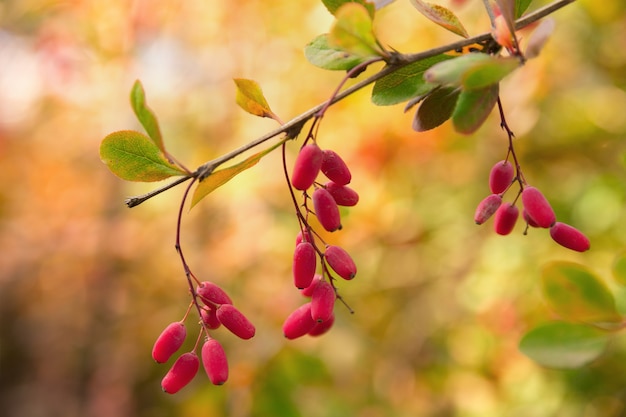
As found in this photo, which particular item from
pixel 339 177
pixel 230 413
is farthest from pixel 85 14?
pixel 339 177

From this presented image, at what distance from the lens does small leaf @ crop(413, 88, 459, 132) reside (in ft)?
2.00

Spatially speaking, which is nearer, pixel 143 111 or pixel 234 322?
pixel 143 111

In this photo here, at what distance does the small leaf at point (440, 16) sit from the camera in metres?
0.60

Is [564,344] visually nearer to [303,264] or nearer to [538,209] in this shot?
[538,209]

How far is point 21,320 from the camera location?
4.34 m

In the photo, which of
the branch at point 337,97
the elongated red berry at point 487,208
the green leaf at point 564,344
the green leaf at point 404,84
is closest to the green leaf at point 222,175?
the branch at point 337,97

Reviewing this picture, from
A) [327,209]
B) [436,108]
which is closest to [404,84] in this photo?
[436,108]

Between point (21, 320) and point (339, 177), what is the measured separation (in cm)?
429

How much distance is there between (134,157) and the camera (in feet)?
1.94

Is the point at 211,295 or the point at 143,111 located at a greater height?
the point at 143,111

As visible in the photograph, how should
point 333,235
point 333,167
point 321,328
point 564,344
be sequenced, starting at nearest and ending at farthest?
point 333,167 → point 321,328 → point 564,344 → point 333,235

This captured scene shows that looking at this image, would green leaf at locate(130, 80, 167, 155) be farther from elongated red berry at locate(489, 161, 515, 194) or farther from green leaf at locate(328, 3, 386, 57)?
elongated red berry at locate(489, 161, 515, 194)

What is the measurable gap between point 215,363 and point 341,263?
17 centimetres

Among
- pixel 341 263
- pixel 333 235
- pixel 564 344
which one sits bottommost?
pixel 333 235
